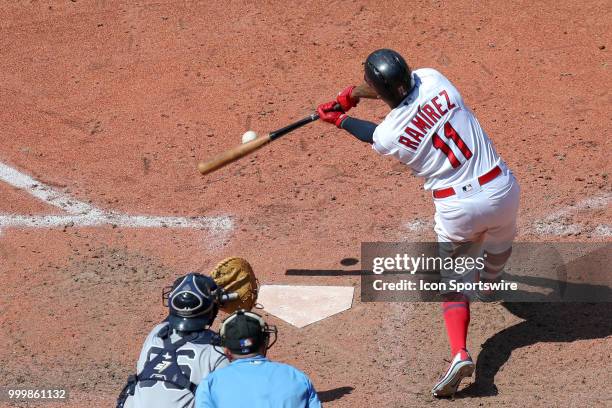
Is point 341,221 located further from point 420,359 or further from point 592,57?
point 592,57

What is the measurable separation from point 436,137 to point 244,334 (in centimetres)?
242

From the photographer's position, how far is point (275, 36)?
11.7 m

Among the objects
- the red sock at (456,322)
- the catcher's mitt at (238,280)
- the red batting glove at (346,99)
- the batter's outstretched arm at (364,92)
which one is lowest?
the red sock at (456,322)

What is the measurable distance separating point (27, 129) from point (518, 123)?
499 cm

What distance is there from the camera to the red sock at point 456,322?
22.1 feet

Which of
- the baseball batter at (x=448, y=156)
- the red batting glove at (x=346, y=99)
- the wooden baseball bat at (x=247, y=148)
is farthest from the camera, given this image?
the wooden baseball bat at (x=247, y=148)

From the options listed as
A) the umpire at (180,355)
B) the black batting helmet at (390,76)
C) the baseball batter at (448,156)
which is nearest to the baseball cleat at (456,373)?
the baseball batter at (448,156)

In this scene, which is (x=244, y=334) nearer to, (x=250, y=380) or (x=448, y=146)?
(x=250, y=380)

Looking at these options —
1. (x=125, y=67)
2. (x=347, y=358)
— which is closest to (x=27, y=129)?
(x=125, y=67)

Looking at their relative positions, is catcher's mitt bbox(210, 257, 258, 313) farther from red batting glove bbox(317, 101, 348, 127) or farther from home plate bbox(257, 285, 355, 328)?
red batting glove bbox(317, 101, 348, 127)

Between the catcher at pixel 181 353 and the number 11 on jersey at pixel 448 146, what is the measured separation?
1.95 meters

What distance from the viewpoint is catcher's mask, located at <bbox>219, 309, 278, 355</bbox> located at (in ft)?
16.0

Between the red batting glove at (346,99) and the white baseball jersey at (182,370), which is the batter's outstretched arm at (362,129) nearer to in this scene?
the red batting glove at (346,99)

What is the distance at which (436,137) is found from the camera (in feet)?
22.0
